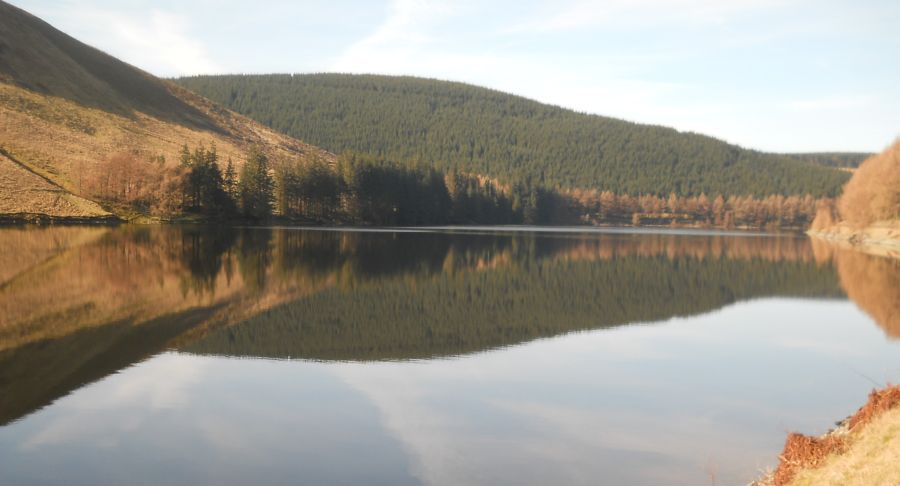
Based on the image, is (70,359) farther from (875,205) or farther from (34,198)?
(875,205)

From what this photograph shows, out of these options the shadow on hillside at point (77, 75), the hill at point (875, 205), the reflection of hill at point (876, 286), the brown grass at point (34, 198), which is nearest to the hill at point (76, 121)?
the brown grass at point (34, 198)

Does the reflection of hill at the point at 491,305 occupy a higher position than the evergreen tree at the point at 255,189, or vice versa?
the evergreen tree at the point at 255,189

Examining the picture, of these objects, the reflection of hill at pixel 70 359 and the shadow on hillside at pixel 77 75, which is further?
the shadow on hillside at pixel 77 75

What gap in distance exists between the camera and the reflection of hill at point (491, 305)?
23.5 meters

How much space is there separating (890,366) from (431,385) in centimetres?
1614

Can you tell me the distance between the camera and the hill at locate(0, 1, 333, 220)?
292ft

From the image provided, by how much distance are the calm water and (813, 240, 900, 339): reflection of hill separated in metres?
0.33

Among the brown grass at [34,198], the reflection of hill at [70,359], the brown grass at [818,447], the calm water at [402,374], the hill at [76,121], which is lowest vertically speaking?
the calm water at [402,374]

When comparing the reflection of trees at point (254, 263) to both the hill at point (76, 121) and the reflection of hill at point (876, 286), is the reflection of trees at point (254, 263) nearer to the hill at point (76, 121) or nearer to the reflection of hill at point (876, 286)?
the reflection of hill at point (876, 286)

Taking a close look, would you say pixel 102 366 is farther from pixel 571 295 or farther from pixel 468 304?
pixel 571 295

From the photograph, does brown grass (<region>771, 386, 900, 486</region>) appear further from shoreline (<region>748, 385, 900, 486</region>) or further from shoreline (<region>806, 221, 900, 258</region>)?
shoreline (<region>806, 221, 900, 258</region>)

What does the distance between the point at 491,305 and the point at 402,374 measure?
14441 millimetres

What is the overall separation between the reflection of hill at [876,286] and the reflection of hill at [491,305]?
5.49ft

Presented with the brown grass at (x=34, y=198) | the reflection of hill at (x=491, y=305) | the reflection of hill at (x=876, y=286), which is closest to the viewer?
the reflection of hill at (x=491, y=305)
